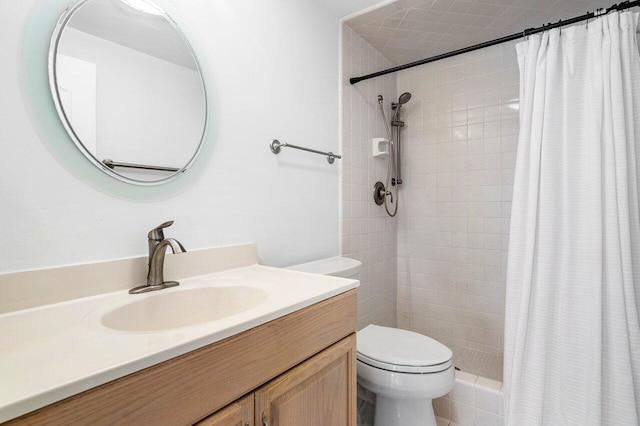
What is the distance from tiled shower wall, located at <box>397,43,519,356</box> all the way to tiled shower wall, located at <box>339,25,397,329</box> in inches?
8.1

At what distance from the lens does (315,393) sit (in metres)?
0.82

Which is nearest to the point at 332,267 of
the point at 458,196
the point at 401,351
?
the point at 401,351

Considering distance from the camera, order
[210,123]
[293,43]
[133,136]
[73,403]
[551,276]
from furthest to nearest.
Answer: [293,43] < [551,276] < [210,123] < [133,136] < [73,403]

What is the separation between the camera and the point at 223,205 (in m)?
1.19

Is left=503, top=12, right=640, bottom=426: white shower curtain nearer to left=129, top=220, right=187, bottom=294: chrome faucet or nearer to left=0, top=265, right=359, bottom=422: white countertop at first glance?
left=0, top=265, right=359, bottom=422: white countertop

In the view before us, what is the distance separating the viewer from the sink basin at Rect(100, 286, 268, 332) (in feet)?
2.61

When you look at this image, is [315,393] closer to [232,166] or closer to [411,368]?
[411,368]

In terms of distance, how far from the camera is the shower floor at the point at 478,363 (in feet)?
6.17

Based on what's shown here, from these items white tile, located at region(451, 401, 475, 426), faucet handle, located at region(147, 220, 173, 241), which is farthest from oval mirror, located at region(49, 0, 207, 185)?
white tile, located at region(451, 401, 475, 426)

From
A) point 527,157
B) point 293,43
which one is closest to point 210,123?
point 293,43

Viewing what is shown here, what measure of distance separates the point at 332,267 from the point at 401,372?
1.73ft

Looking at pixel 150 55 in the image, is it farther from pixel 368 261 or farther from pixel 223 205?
pixel 368 261

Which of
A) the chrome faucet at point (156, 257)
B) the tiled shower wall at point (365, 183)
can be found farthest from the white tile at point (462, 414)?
the chrome faucet at point (156, 257)

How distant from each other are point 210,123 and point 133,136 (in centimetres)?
27
